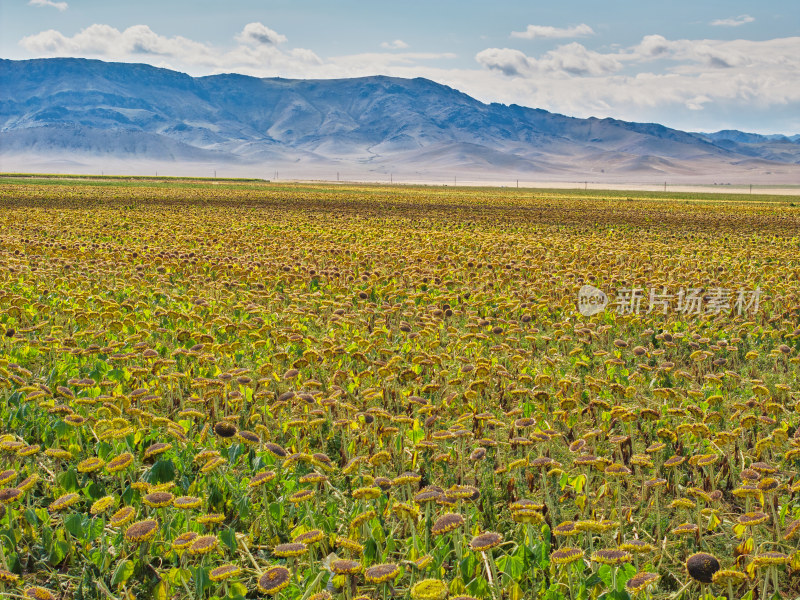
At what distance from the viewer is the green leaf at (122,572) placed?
9.88 feet

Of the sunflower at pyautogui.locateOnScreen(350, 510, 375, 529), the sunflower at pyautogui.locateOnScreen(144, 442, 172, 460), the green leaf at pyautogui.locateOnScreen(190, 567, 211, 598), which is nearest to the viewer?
the green leaf at pyautogui.locateOnScreen(190, 567, 211, 598)

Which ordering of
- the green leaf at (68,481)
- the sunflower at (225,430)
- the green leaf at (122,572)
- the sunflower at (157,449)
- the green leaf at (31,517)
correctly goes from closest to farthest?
1. the green leaf at (122,572)
2. the green leaf at (31,517)
3. the green leaf at (68,481)
4. the sunflower at (157,449)
5. the sunflower at (225,430)

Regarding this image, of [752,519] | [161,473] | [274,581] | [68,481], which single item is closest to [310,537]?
[274,581]

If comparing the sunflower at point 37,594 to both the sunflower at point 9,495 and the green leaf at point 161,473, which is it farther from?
the green leaf at point 161,473

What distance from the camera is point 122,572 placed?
3.03 m

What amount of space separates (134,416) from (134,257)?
830 centimetres

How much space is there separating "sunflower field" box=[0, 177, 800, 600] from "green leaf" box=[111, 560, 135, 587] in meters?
0.07

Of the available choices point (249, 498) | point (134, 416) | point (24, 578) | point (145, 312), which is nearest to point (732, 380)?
point (249, 498)

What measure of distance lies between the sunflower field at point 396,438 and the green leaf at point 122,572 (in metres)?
0.07

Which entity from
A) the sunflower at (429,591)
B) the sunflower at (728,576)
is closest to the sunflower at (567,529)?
the sunflower at (728,576)

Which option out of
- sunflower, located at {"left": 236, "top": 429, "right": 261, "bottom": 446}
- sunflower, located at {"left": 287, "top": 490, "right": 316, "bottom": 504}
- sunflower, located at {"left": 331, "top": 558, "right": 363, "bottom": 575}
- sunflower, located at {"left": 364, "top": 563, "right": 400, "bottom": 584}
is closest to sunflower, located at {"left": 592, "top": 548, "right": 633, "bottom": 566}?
sunflower, located at {"left": 364, "top": 563, "right": 400, "bottom": 584}

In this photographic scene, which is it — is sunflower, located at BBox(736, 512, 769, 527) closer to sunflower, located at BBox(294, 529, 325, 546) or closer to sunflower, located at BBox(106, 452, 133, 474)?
sunflower, located at BBox(294, 529, 325, 546)

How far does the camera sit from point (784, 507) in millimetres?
3689

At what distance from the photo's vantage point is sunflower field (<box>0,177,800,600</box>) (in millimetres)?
3152
